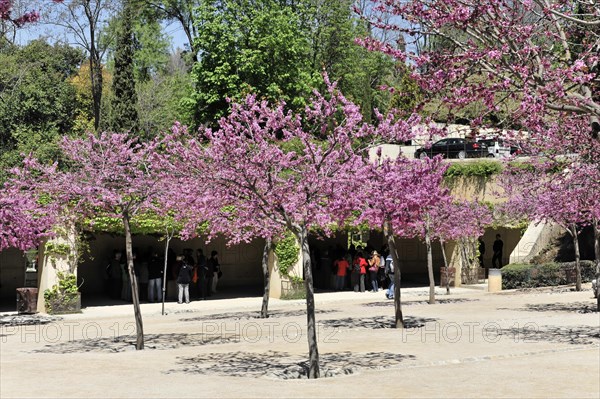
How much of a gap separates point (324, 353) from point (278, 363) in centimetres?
151

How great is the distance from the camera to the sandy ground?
1215cm

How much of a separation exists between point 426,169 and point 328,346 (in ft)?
14.6

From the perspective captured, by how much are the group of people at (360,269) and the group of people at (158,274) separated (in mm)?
5333

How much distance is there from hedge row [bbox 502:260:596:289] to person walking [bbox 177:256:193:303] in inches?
492

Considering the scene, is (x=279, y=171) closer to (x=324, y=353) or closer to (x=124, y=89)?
(x=324, y=353)

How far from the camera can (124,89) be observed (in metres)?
44.1

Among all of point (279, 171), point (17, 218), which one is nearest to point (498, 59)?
point (279, 171)

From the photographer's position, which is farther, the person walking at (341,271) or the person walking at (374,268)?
A: the person walking at (341,271)

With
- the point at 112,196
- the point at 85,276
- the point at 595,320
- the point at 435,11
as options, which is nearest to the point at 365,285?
the point at 85,276

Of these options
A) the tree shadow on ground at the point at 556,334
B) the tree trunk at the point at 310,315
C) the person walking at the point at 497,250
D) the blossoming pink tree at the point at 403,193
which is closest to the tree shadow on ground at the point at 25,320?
the blossoming pink tree at the point at 403,193

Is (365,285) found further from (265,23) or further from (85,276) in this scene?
(265,23)

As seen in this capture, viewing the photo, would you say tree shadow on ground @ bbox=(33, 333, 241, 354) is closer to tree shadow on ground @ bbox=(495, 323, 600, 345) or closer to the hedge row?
tree shadow on ground @ bbox=(495, 323, 600, 345)

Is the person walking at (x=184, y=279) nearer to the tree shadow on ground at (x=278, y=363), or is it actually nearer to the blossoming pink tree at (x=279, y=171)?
the tree shadow on ground at (x=278, y=363)

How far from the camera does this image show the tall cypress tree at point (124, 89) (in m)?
43.6
